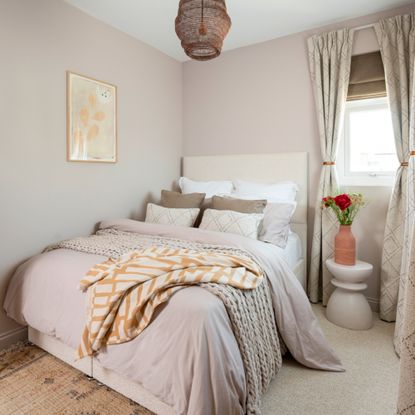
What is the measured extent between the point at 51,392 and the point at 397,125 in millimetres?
3065

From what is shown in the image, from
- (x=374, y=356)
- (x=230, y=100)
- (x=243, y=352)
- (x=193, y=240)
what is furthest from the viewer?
(x=230, y=100)

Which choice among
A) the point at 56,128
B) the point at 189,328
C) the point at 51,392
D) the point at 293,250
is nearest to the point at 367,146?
the point at 293,250

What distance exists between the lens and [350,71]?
2.77 meters

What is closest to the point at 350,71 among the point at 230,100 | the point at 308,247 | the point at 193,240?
the point at 230,100

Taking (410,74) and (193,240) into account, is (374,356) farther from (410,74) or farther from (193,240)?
(410,74)

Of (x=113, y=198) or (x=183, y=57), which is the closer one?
(x=113, y=198)

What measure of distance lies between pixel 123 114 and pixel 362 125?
231cm

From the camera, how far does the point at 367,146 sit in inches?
113

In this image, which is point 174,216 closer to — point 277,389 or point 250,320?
point 250,320

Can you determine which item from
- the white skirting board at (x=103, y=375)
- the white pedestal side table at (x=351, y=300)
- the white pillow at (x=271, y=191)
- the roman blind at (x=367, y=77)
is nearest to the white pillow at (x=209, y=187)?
the white pillow at (x=271, y=191)

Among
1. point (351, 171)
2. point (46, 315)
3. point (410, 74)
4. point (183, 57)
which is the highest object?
point (183, 57)

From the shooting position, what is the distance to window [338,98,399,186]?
9.11 feet

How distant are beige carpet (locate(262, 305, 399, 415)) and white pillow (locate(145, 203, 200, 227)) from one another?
134 centimetres

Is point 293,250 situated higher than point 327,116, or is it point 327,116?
point 327,116
